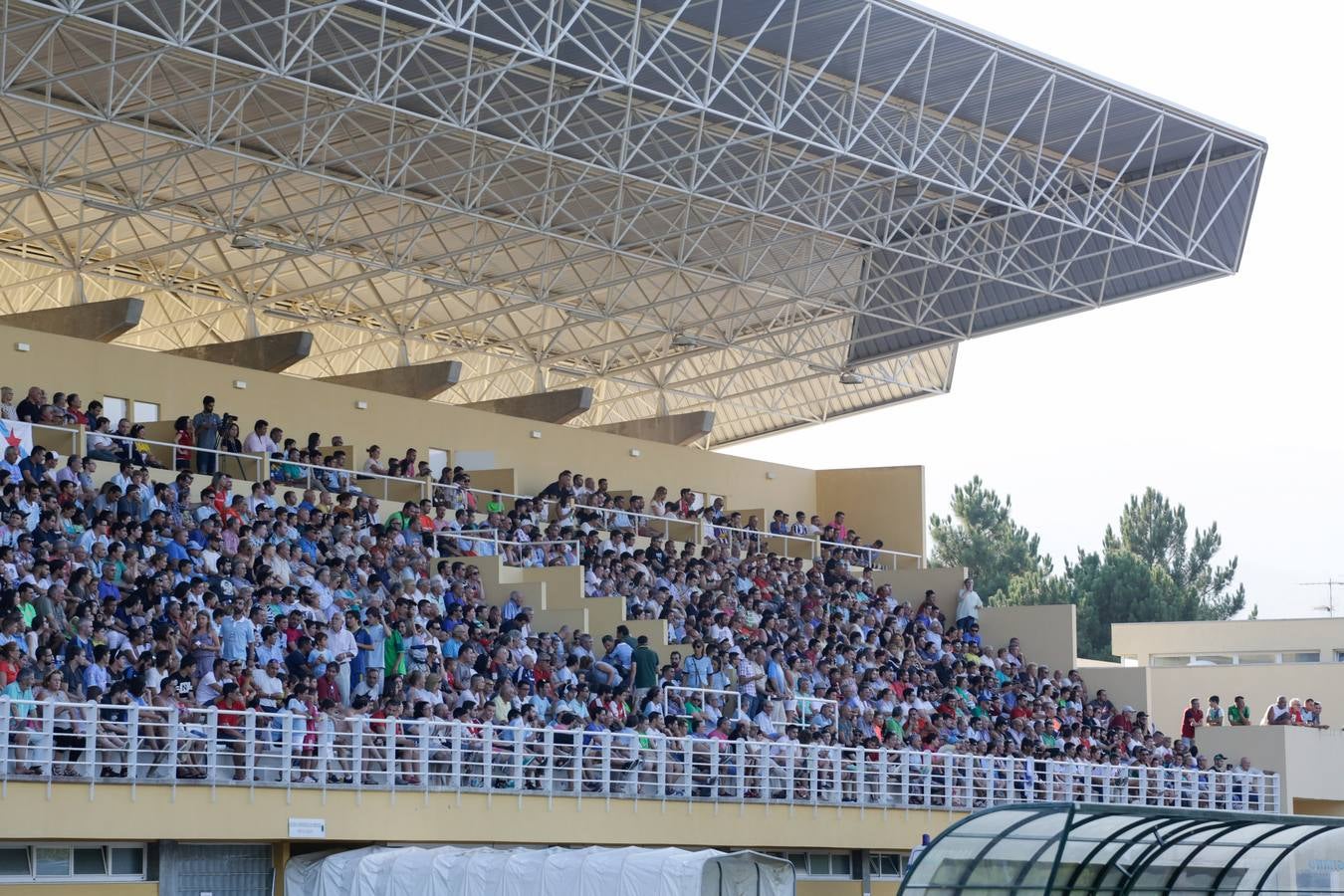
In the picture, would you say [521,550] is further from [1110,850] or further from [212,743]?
[1110,850]

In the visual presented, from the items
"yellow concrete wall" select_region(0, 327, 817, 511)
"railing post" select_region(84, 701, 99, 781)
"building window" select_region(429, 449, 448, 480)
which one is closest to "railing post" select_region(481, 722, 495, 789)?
"railing post" select_region(84, 701, 99, 781)

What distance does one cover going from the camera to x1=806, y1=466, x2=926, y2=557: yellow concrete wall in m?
41.2

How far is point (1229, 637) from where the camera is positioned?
4584 centimetres

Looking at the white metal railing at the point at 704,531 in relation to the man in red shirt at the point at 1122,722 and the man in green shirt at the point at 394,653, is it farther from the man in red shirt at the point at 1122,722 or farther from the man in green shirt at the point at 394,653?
the man in green shirt at the point at 394,653

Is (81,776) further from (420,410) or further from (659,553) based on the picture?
(420,410)

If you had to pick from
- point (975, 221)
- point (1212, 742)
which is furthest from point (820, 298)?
point (1212, 742)

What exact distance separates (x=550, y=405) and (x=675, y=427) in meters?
4.38

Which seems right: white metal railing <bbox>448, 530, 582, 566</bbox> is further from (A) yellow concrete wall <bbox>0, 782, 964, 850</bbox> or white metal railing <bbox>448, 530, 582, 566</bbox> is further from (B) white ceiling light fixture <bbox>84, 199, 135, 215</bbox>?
(B) white ceiling light fixture <bbox>84, 199, 135, 215</bbox>

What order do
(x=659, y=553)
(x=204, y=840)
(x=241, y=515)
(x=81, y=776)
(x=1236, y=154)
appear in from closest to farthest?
(x=81, y=776) → (x=204, y=840) → (x=241, y=515) → (x=659, y=553) → (x=1236, y=154)

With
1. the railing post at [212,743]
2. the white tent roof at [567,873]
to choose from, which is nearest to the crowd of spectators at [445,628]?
the railing post at [212,743]

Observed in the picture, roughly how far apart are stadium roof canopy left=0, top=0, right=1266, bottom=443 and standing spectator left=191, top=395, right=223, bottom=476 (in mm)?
3745

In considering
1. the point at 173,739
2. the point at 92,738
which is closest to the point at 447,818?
the point at 173,739

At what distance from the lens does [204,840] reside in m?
19.4

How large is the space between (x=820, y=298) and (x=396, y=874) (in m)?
21.7
